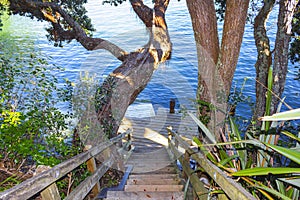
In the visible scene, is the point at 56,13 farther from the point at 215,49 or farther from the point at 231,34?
the point at 231,34

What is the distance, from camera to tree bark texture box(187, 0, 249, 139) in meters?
3.63

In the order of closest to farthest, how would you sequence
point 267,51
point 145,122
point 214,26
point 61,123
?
point 61,123
point 214,26
point 267,51
point 145,122

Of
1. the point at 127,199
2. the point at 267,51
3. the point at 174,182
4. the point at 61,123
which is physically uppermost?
the point at 267,51

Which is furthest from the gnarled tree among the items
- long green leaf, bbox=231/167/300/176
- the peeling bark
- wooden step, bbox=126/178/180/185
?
long green leaf, bbox=231/167/300/176

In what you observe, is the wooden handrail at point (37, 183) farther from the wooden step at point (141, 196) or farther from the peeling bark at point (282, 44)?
the peeling bark at point (282, 44)

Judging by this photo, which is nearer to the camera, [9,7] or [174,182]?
[174,182]

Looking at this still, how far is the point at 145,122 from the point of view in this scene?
8.56m

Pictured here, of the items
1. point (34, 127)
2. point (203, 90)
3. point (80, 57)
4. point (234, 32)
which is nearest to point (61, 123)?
point (34, 127)

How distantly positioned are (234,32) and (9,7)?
16.1ft

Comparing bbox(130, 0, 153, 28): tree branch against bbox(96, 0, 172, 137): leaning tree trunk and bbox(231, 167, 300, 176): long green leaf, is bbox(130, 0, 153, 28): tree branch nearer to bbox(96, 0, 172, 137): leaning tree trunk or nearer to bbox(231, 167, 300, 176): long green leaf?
bbox(96, 0, 172, 137): leaning tree trunk

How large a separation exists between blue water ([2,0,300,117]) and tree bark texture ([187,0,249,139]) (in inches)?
243

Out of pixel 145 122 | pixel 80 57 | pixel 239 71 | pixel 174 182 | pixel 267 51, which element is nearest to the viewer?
pixel 174 182

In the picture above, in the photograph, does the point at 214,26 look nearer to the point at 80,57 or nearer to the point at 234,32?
the point at 234,32

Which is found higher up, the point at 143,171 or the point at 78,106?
the point at 78,106
